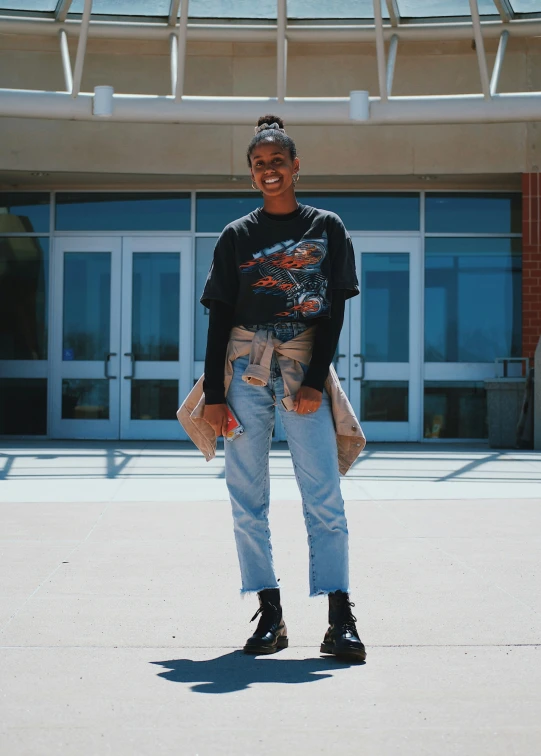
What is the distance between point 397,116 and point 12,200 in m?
6.16

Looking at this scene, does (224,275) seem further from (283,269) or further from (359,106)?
(359,106)

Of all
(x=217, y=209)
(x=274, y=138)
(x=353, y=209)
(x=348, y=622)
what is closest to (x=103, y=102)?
(x=217, y=209)

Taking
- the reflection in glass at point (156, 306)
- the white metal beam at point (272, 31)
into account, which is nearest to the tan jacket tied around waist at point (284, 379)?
the white metal beam at point (272, 31)

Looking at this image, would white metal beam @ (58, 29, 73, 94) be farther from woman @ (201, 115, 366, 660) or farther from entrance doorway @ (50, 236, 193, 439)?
woman @ (201, 115, 366, 660)

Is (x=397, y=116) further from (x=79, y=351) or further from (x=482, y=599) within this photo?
(x=482, y=599)

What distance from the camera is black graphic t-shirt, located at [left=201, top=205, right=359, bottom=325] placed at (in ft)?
12.3

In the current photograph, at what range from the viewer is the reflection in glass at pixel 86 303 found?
15.3m

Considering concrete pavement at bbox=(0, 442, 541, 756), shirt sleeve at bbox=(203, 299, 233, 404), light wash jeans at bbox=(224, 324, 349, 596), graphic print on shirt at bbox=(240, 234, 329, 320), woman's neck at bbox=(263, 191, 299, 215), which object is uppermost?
woman's neck at bbox=(263, 191, 299, 215)

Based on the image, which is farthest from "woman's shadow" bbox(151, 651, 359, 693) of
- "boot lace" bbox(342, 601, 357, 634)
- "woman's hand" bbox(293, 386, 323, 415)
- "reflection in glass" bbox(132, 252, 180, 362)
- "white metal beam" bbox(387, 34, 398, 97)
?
"reflection in glass" bbox(132, 252, 180, 362)

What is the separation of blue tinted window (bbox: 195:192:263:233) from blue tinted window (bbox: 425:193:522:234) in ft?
8.13

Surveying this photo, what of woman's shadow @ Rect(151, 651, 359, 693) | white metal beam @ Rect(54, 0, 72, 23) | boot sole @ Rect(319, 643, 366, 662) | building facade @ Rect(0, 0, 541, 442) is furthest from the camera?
building facade @ Rect(0, 0, 541, 442)

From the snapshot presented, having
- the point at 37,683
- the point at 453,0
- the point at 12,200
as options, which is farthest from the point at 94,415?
the point at 37,683

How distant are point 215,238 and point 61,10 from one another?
3572 mm

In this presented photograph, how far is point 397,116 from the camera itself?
1205 centimetres
